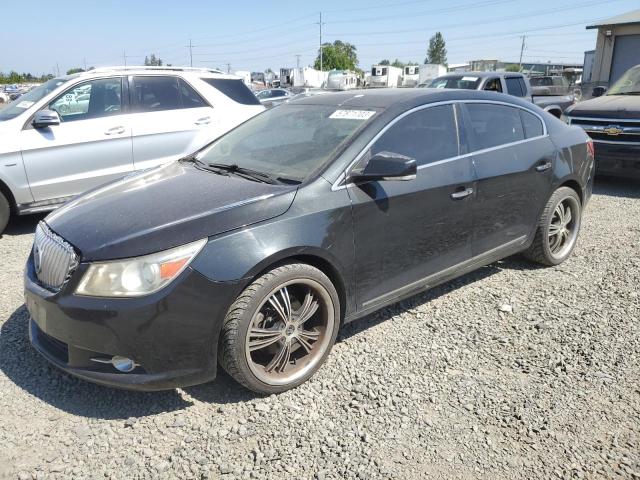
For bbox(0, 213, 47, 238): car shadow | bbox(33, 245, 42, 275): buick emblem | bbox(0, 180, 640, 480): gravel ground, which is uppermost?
bbox(33, 245, 42, 275): buick emblem

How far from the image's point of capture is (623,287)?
4285mm

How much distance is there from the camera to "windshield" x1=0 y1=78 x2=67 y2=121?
5812mm

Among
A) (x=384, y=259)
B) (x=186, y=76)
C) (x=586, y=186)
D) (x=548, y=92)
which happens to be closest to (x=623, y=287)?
(x=586, y=186)

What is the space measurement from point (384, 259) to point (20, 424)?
2187mm

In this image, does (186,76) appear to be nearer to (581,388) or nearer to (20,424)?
(20,424)

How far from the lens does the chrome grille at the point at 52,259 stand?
8.66 ft

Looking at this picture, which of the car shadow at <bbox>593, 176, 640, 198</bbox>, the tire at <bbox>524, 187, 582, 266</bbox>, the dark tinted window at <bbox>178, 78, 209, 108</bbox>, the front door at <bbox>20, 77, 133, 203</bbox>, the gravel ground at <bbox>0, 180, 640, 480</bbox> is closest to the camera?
the gravel ground at <bbox>0, 180, 640, 480</bbox>

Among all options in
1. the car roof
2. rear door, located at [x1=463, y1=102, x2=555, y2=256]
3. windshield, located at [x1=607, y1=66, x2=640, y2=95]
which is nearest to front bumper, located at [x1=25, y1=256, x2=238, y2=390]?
the car roof

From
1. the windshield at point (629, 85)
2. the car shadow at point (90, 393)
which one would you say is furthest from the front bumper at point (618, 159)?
the car shadow at point (90, 393)

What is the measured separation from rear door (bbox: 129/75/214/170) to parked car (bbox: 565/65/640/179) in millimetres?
5660

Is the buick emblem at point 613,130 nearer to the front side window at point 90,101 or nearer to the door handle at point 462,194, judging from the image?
the door handle at point 462,194

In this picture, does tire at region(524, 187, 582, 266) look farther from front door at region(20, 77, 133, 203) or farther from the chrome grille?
front door at region(20, 77, 133, 203)

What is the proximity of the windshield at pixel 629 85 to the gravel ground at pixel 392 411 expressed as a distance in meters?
6.26

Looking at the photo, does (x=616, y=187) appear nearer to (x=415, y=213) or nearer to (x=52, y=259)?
(x=415, y=213)
